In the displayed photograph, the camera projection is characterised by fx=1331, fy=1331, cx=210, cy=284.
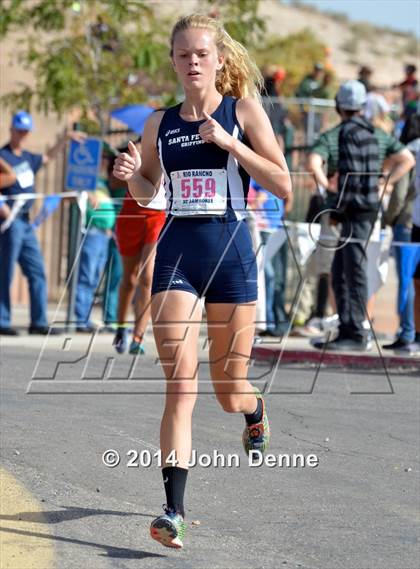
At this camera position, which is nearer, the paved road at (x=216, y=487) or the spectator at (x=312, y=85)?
the paved road at (x=216, y=487)

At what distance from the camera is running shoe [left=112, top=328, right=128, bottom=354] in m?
11.8

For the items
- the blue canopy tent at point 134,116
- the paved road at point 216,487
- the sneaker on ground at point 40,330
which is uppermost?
the blue canopy tent at point 134,116

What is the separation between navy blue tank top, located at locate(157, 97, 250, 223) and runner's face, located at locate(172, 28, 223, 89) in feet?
0.58

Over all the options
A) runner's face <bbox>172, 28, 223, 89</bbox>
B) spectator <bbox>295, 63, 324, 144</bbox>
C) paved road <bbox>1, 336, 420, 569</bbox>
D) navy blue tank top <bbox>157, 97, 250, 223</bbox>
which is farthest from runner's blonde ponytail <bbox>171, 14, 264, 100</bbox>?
spectator <bbox>295, 63, 324, 144</bbox>

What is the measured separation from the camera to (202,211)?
6.16 metres

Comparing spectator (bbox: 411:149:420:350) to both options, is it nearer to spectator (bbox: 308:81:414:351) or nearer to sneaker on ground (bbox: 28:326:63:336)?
spectator (bbox: 308:81:414:351)

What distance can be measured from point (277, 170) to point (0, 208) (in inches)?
310

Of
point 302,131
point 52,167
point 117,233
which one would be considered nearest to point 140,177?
point 117,233

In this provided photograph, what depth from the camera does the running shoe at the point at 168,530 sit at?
567cm

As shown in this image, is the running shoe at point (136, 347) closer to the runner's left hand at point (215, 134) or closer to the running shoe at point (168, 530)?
the runner's left hand at point (215, 134)

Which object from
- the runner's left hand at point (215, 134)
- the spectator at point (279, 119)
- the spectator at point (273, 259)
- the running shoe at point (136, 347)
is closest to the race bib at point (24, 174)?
the spectator at point (273, 259)

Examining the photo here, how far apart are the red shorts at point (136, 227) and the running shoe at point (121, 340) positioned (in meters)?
0.69

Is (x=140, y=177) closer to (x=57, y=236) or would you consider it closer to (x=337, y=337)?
(x=337, y=337)

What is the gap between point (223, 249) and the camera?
6.16m
